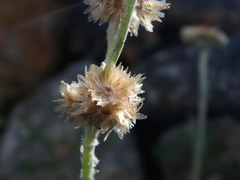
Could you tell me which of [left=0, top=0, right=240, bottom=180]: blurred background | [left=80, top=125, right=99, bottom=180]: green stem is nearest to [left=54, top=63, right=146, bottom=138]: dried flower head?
[left=80, top=125, right=99, bottom=180]: green stem

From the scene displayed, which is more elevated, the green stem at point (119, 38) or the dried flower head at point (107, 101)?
the green stem at point (119, 38)

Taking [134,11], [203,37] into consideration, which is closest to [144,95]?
[203,37]

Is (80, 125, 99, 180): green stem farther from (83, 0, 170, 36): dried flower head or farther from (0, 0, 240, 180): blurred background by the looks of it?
(0, 0, 240, 180): blurred background

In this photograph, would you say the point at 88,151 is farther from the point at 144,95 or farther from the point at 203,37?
the point at 144,95

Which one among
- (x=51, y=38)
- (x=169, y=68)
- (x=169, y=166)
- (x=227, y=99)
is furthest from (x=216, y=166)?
(x=51, y=38)

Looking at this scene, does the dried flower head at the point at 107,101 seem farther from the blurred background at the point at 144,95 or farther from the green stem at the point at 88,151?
the blurred background at the point at 144,95

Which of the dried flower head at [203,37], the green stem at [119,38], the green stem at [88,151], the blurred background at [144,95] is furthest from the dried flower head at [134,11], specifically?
the dried flower head at [203,37]
